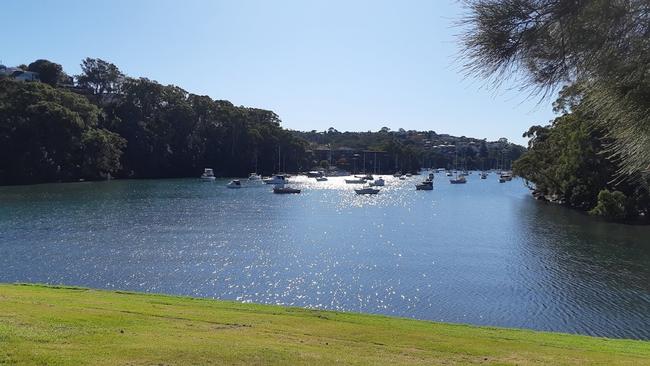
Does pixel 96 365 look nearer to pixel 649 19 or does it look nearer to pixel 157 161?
pixel 649 19

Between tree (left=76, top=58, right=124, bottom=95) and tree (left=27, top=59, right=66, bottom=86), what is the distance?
5.48 m

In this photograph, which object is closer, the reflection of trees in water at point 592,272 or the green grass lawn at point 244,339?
the green grass lawn at point 244,339

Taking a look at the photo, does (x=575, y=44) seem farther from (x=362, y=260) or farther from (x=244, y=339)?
(x=362, y=260)

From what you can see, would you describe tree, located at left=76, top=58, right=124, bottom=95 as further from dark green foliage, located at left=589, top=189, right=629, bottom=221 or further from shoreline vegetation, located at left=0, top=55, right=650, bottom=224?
dark green foliage, located at left=589, top=189, right=629, bottom=221

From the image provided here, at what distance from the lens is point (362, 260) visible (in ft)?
104

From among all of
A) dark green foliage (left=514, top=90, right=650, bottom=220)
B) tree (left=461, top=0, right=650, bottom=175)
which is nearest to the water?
dark green foliage (left=514, top=90, right=650, bottom=220)

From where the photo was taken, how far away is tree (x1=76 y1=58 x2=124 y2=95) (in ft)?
403

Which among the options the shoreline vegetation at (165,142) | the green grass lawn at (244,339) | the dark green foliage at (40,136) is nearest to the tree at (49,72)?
the shoreline vegetation at (165,142)

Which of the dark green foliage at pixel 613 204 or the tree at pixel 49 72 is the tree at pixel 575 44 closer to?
the dark green foliage at pixel 613 204

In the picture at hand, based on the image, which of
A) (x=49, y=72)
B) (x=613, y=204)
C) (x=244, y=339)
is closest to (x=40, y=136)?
(x=49, y=72)

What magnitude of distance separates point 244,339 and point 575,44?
7410 mm

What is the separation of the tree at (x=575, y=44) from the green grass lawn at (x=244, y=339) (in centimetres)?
524

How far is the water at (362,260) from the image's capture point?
22250 millimetres

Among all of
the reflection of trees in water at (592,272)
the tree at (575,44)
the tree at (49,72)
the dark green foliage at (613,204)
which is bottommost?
the reflection of trees in water at (592,272)
